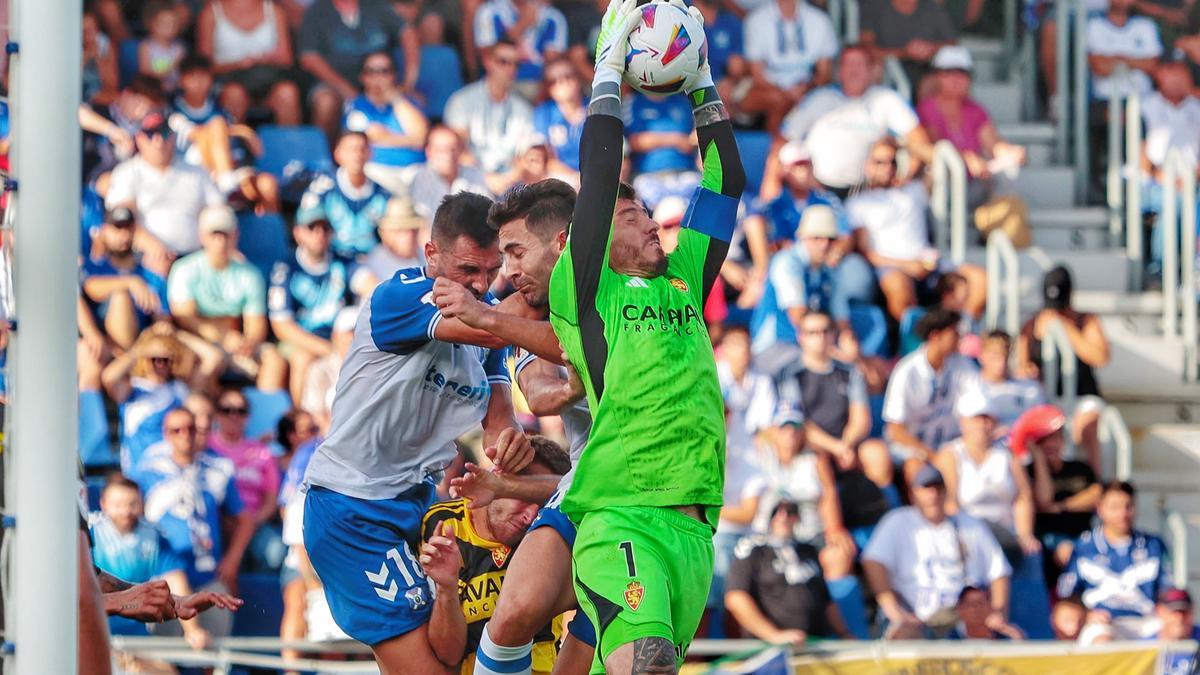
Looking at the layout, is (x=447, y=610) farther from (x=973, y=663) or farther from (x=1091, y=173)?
(x=1091, y=173)

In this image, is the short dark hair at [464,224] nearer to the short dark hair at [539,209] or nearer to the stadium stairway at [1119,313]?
the short dark hair at [539,209]

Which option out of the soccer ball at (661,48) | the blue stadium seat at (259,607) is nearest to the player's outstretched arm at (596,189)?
the soccer ball at (661,48)

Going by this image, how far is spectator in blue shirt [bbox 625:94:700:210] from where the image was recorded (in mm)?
11953

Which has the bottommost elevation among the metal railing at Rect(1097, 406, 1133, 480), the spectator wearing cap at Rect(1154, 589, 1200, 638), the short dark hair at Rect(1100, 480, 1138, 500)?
the spectator wearing cap at Rect(1154, 589, 1200, 638)

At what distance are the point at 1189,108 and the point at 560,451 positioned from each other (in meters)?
9.07

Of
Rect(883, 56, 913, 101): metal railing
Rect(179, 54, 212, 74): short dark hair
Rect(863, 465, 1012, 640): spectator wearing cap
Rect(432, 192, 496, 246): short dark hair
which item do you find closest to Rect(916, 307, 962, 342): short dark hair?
Rect(863, 465, 1012, 640): spectator wearing cap

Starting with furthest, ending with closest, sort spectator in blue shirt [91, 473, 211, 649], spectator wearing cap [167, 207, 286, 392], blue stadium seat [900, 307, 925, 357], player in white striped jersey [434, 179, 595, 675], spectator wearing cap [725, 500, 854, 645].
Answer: blue stadium seat [900, 307, 925, 357] → spectator wearing cap [167, 207, 286, 392] → spectator wearing cap [725, 500, 854, 645] → spectator in blue shirt [91, 473, 211, 649] → player in white striped jersey [434, 179, 595, 675]

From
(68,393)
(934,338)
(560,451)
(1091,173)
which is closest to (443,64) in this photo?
(934,338)

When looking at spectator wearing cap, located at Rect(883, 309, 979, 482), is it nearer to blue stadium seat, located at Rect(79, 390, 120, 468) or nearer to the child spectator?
blue stadium seat, located at Rect(79, 390, 120, 468)

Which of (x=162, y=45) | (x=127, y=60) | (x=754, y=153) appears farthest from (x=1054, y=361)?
(x=127, y=60)

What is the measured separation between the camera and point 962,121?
527 inches

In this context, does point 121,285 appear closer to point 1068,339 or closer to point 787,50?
point 787,50

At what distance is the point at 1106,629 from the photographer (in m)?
10.3

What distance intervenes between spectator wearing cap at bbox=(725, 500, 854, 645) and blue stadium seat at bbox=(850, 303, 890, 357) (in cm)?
176
